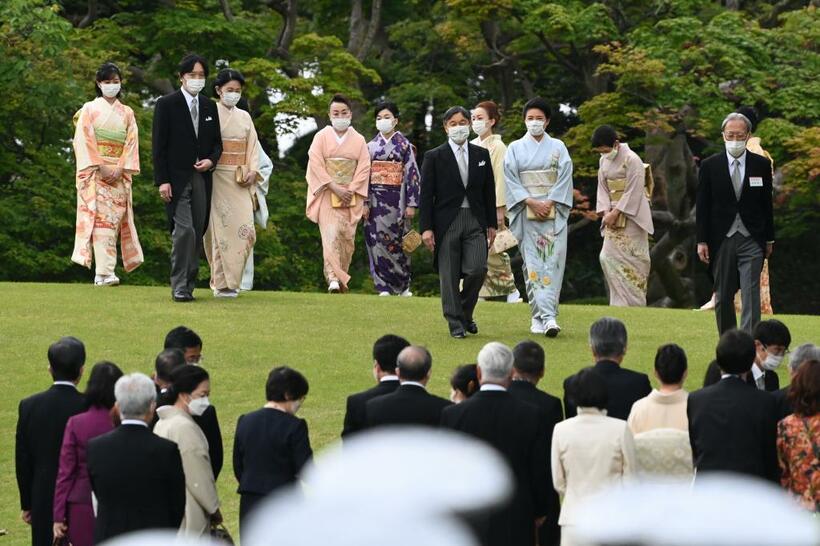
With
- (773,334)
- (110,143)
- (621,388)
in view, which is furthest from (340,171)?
(621,388)

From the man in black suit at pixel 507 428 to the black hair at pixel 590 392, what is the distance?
0.36 m

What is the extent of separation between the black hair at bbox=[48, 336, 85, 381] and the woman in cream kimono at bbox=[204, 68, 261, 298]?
8.32m

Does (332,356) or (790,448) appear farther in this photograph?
(332,356)

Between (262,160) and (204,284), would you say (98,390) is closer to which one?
(262,160)

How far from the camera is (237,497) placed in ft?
26.4

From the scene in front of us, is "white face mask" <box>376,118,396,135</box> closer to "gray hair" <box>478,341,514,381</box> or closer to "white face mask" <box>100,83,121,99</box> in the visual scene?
"white face mask" <box>100,83,121,99</box>

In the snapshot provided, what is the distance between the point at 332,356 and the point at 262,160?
4.36 metres

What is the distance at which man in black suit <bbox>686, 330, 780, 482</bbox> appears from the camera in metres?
5.30

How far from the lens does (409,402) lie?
569 cm

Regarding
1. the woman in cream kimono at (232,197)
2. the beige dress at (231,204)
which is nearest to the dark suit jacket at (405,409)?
the woman in cream kimono at (232,197)

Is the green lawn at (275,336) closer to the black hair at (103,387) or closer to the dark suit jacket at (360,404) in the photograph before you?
the dark suit jacket at (360,404)

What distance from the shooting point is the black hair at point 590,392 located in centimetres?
513

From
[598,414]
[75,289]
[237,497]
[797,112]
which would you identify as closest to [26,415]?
[237,497]

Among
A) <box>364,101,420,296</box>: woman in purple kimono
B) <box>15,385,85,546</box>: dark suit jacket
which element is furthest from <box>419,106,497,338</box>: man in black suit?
<box>15,385,85,546</box>: dark suit jacket
